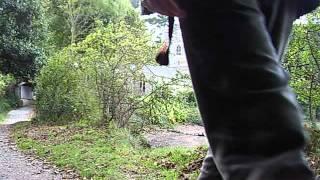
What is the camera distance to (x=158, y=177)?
5652 millimetres

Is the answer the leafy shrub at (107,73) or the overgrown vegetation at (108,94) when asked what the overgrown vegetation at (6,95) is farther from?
the leafy shrub at (107,73)

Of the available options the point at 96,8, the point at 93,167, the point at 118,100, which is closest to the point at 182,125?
the point at 118,100

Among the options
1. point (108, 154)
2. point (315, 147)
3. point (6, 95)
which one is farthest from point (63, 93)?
point (6, 95)

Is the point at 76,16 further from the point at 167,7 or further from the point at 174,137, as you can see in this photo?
the point at 167,7

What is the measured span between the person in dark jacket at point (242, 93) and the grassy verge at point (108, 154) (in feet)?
14.9

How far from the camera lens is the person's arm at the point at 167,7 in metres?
0.56

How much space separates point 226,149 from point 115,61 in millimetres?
9036

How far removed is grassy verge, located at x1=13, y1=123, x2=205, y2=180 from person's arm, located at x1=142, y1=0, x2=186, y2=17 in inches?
176

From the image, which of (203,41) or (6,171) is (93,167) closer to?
(6,171)

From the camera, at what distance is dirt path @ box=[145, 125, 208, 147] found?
8805 millimetres

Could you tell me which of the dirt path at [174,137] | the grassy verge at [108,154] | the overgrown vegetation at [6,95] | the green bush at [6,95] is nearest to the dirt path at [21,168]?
the grassy verge at [108,154]

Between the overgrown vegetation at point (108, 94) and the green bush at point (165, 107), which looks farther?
the green bush at point (165, 107)

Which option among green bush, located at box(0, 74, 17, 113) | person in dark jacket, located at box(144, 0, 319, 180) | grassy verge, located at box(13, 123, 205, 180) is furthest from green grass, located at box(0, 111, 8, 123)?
person in dark jacket, located at box(144, 0, 319, 180)

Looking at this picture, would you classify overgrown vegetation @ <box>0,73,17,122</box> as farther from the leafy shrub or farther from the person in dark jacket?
the person in dark jacket
